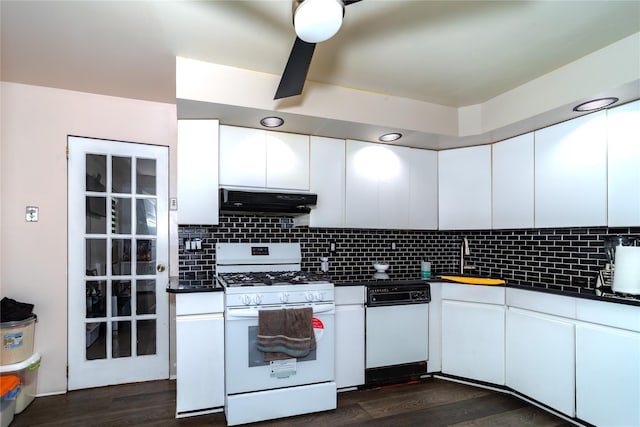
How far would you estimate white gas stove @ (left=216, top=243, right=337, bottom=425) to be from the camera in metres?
2.42

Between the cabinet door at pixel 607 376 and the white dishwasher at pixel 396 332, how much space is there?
1.11 metres

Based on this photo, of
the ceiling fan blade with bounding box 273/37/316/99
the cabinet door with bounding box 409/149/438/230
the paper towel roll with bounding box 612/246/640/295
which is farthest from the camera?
the cabinet door with bounding box 409/149/438/230

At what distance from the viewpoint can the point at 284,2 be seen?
1.74 meters

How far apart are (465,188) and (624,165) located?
4.00ft

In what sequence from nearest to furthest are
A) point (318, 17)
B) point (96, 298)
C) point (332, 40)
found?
point (318, 17) → point (332, 40) → point (96, 298)

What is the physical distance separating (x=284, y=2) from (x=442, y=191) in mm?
2375

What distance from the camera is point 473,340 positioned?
2975 millimetres

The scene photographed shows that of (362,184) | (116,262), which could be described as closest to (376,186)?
(362,184)

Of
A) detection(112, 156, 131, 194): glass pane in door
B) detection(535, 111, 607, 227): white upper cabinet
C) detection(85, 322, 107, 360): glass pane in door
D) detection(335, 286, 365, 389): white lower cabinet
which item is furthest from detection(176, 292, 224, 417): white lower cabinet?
detection(535, 111, 607, 227): white upper cabinet

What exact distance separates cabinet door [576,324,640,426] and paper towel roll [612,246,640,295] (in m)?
0.28

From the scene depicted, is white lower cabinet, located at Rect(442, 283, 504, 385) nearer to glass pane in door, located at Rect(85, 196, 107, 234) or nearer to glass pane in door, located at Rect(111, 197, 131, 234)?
glass pane in door, located at Rect(111, 197, 131, 234)

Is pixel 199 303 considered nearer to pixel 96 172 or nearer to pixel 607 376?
pixel 96 172

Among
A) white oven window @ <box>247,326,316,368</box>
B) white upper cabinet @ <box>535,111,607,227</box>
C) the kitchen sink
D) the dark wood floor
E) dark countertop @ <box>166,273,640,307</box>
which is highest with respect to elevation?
white upper cabinet @ <box>535,111,607,227</box>

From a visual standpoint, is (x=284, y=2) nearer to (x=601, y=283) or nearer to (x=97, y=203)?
(x=97, y=203)
